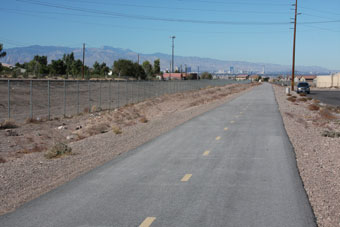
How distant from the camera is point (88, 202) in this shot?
27.2 ft

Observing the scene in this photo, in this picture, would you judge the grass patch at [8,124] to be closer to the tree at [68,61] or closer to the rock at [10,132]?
the rock at [10,132]

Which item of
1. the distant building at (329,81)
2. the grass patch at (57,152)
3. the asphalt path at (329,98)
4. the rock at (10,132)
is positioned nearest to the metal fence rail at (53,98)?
the rock at (10,132)

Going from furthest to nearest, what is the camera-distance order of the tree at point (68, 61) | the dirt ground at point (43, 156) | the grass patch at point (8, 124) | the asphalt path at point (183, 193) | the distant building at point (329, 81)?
the tree at point (68, 61) → the distant building at point (329, 81) → the grass patch at point (8, 124) → the dirt ground at point (43, 156) → the asphalt path at point (183, 193)

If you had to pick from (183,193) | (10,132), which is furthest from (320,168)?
(10,132)

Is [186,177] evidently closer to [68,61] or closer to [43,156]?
[43,156]

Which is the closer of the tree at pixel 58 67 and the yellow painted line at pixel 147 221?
the yellow painted line at pixel 147 221

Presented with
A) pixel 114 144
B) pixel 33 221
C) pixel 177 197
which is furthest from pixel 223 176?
pixel 114 144

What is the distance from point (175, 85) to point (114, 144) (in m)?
57.2

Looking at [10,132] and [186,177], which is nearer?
[186,177]

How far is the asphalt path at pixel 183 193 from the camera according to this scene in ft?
23.9

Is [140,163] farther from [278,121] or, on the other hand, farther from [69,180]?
[278,121]

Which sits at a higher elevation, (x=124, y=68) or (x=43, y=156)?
(x=124, y=68)

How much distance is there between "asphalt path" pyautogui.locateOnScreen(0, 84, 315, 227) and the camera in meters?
7.30

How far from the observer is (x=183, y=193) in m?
8.92
